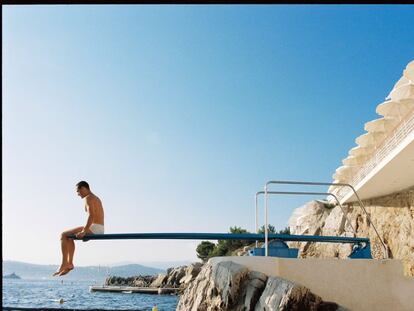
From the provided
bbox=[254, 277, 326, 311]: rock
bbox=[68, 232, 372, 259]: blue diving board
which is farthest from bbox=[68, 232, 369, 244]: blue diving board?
bbox=[254, 277, 326, 311]: rock

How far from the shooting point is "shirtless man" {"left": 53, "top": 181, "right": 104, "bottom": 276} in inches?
202

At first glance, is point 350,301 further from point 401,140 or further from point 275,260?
point 401,140

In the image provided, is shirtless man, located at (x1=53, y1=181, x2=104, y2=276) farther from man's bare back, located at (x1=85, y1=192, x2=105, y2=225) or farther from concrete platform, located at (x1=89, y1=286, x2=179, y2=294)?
concrete platform, located at (x1=89, y1=286, x2=179, y2=294)

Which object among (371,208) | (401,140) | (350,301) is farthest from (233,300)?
(371,208)

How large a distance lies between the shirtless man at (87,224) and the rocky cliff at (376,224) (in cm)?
861

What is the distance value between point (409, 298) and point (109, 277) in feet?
327

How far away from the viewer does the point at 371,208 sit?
2503 centimetres

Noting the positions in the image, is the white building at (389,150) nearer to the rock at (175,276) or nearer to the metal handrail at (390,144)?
the metal handrail at (390,144)

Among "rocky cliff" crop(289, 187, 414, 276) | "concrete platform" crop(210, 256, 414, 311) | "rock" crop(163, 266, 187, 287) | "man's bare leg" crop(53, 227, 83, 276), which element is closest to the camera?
"man's bare leg" crop(53, 227, 83, 276)

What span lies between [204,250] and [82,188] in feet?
199

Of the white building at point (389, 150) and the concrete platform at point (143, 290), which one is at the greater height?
the white building at point (389, 150)

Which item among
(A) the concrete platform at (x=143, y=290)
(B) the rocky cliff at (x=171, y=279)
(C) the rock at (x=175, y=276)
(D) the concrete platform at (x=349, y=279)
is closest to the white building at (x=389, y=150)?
(D) the concrete platform at (x=349, y=279)

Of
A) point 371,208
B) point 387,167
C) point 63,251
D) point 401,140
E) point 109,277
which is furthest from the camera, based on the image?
point 109,277

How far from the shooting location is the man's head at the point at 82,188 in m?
5.15
